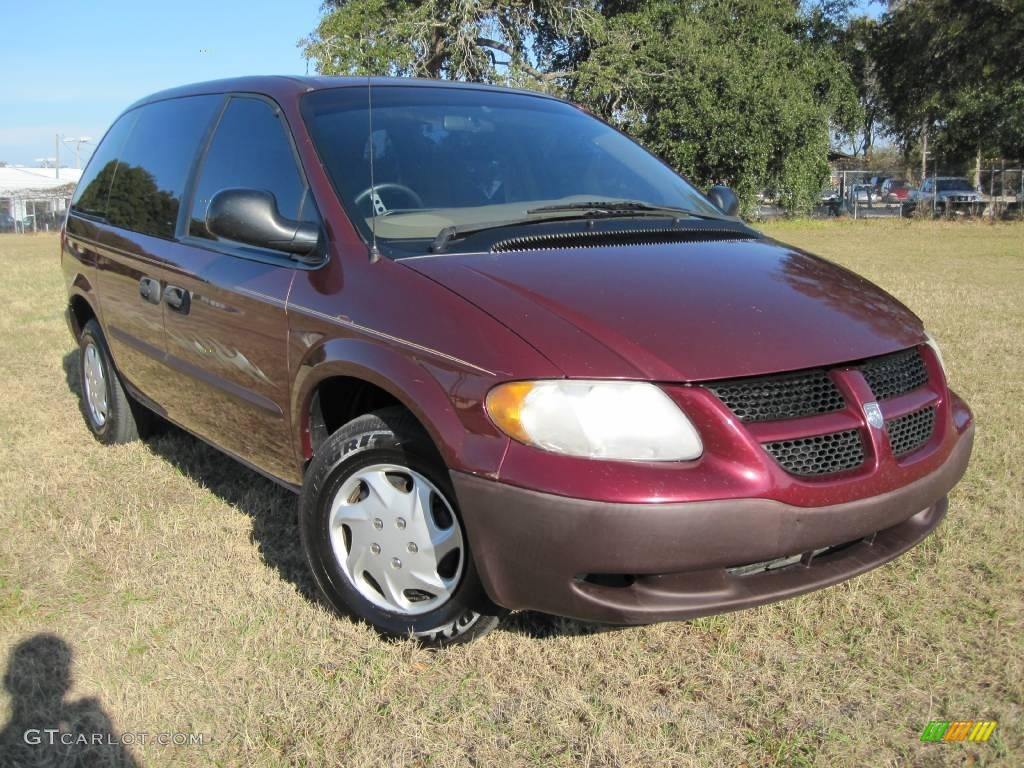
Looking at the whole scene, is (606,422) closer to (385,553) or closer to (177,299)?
(385,553)

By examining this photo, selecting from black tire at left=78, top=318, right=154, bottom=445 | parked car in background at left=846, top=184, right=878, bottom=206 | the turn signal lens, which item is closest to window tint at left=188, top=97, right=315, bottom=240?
the turn signal lens

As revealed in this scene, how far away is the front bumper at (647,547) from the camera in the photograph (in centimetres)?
218

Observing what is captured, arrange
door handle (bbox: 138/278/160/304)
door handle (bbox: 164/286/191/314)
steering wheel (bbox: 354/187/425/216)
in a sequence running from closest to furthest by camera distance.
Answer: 1. steering wheel (bbox: 354/187/425/216)
2. door handle (bbox: 164/286/191/314)
3. door handle (bbox: 138/278/160/304)

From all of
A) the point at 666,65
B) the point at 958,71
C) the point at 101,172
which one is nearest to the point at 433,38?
the point at 666,65

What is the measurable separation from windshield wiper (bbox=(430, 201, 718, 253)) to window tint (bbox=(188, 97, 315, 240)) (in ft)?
1.62

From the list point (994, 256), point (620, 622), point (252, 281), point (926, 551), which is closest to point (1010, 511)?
point (926, 551)

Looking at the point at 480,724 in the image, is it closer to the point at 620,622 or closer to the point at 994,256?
the point at 620,622

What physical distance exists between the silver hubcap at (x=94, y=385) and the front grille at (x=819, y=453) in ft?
12.6

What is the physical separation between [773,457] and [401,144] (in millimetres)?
1725

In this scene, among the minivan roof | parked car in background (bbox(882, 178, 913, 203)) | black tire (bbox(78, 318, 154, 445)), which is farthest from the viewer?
parked car in background (bbox(882, 178, 913, 203))

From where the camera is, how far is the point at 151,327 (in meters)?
3.99

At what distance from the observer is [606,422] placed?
222cm

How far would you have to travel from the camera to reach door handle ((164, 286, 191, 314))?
11.8 ft

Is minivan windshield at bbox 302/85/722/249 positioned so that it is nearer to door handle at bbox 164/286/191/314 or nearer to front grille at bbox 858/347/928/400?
door handle at bbox 164/286/191/314
